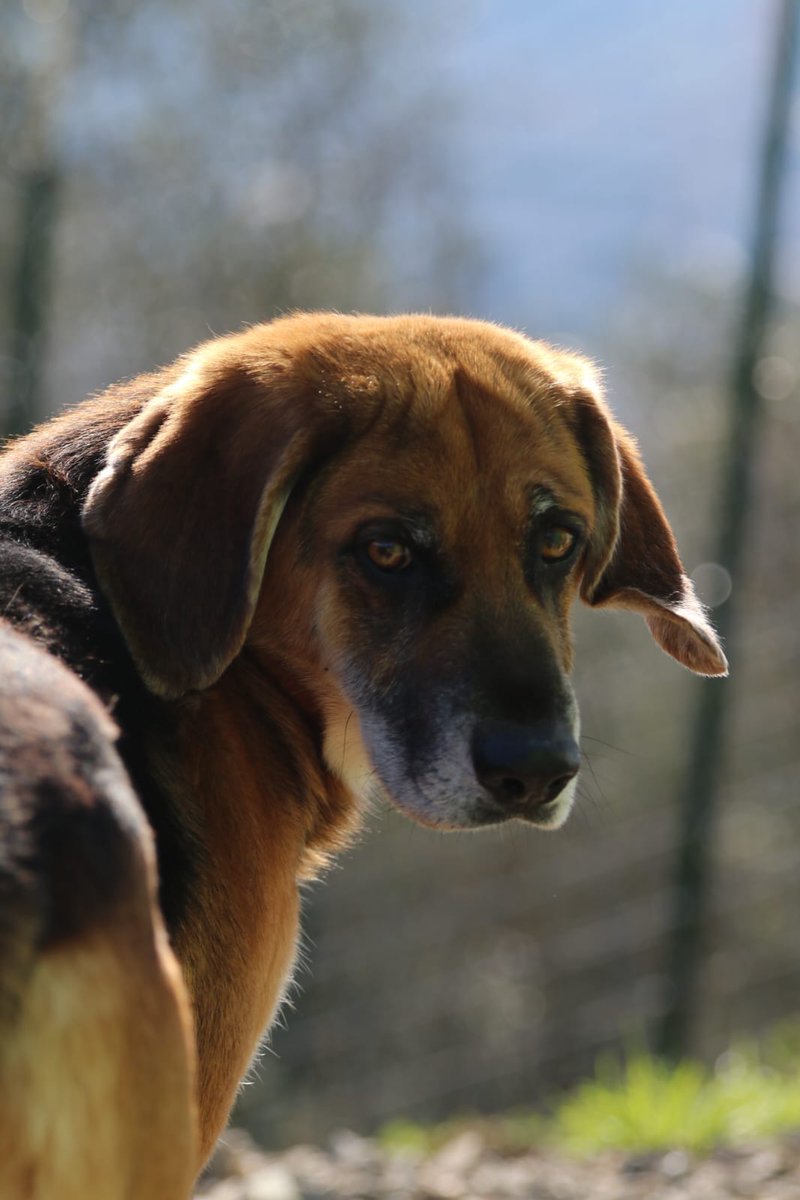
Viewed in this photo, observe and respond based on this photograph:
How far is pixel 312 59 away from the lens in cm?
980

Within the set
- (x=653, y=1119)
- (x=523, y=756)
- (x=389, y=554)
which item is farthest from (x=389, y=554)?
(x=653, y=1119)

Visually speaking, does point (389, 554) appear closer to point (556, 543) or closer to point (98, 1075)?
point (556, 543)

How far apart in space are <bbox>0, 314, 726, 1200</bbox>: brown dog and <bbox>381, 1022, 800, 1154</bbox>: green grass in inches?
95.0

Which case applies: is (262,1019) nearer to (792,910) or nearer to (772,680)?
(772,680)

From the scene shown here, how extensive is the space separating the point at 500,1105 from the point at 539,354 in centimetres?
757

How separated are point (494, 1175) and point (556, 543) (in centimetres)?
243

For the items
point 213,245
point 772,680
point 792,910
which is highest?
point 213,245

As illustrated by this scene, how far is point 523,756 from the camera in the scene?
2.79 metres

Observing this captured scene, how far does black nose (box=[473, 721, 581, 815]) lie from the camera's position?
2789mm

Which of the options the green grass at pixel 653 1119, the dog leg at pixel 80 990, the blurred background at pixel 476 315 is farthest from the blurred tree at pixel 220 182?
the dog leg at pixel 80 990

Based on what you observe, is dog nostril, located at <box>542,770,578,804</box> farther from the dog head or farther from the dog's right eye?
the dog's right eye

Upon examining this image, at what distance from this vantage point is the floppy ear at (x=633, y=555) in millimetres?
3443

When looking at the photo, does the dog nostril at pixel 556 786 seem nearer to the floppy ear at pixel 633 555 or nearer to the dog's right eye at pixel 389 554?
the dog's right eye at pixel 389 554

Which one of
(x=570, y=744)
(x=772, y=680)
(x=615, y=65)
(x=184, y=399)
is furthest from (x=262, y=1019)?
(x=615, y=65)
